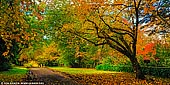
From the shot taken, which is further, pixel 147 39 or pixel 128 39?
pixel 147 39

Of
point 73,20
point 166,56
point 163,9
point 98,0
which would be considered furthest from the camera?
point 166,56

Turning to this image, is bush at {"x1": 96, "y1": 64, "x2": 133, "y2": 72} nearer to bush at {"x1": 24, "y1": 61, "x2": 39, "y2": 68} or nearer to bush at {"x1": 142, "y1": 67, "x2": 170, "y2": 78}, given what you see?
bush at {"x1": 142, "y1": 67, "x2": 170, "y2": 78}

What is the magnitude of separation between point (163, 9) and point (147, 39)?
13.2 m

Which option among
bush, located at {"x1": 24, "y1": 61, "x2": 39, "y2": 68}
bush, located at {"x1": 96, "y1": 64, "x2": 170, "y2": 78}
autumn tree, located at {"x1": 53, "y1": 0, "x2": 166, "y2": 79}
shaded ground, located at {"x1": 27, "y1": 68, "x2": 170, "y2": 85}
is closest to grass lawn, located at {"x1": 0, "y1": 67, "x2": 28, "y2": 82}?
shaded ground, located at {"x1": 27, "y1": 68, "x2": 170, "y2": 85}

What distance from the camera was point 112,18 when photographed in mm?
22453

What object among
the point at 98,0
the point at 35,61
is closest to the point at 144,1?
the point at 98,0

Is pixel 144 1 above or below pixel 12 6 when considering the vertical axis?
above

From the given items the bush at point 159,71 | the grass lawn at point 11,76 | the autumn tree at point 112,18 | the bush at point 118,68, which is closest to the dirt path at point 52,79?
the grass lawn at point 11,76

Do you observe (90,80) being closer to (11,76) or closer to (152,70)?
(11,76)

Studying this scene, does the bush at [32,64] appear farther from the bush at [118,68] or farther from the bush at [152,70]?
the bush at [152,70]

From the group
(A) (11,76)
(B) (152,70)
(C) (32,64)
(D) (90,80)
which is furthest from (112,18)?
(C) (32,64)

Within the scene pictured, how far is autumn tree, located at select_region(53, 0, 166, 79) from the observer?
64.3 feet

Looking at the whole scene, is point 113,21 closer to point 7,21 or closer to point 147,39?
point 147,39

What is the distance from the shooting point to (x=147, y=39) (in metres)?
30.3
